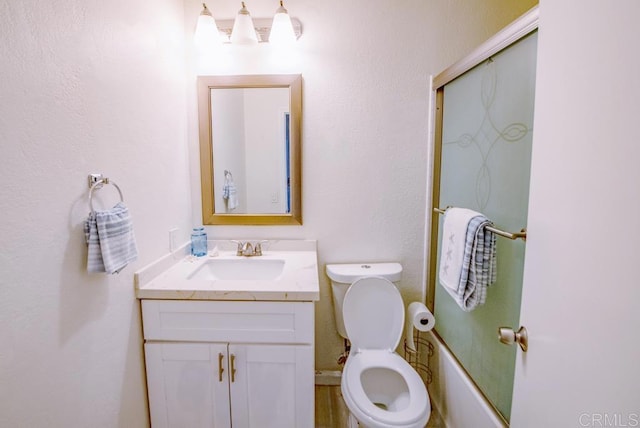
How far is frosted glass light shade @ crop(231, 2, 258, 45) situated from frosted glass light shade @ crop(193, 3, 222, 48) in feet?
0.32

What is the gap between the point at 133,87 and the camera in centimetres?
118

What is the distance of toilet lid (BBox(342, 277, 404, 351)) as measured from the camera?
155 cm

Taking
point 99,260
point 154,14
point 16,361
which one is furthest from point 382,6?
point 16,361

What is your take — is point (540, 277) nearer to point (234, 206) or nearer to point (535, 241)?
point (535, 241)

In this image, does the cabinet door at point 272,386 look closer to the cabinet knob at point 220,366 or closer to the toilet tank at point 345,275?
the cabinet knob at point 220,366

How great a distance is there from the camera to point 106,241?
3.08ft

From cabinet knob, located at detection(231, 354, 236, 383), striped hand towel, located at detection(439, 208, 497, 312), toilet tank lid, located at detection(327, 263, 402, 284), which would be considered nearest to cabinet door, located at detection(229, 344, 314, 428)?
cabinet knob, located at detection(231, 354, 236, 383)

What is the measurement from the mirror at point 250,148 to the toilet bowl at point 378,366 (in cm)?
59

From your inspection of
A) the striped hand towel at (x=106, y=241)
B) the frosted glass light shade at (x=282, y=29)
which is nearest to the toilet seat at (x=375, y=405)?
the striped hand towel at (x=106, y=241)

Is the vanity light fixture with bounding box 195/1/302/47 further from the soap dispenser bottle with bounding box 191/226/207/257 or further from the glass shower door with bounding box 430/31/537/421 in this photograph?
the soap dispenser bottle with bounding box 191/226/207/257

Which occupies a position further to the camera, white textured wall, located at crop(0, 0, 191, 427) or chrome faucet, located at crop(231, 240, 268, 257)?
chrome faucet, located at crop(231, 240, 268, 257)

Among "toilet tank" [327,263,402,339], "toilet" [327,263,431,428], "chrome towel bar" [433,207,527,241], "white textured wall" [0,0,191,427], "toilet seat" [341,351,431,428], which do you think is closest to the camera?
"white textured wall" [0,0,191,427]

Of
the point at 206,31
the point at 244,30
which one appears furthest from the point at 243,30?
the point at 206,31

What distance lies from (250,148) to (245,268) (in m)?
0.68
